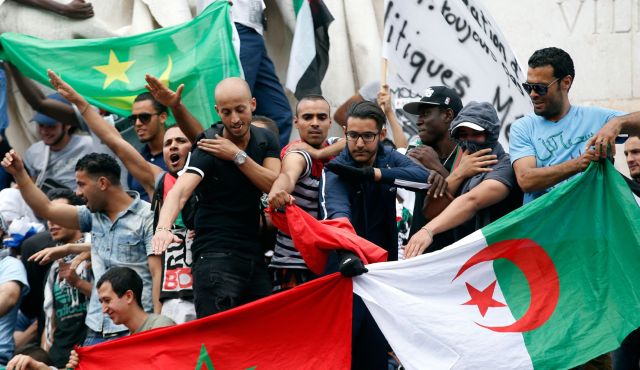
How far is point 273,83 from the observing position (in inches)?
480

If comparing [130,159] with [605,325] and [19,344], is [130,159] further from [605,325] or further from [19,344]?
[605,325]

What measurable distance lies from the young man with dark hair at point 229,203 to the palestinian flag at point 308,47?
331 cm

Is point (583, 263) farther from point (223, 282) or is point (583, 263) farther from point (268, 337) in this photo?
point (223, 282)

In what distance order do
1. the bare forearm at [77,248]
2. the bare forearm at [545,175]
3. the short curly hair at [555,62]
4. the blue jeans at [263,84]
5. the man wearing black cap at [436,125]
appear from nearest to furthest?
the bare forearm at [545,175] → the short curly hair at [555,62] → the man wearing black cap at [436,125] → the bare forearm at [77,248] → the blue jeans at [263,84]

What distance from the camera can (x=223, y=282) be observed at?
8.95 metres

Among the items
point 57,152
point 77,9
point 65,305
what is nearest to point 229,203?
point 65,305

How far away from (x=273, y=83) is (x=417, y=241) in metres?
3.96

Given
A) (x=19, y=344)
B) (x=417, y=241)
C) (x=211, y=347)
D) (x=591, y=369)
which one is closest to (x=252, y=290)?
(x=211, y=347)

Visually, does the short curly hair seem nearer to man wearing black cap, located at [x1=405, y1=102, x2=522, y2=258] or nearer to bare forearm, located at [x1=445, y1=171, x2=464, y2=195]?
man wearing black cap, located at [x1=405, y1=102, x2=522, y2=258]

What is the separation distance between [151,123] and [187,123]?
85 centimetres

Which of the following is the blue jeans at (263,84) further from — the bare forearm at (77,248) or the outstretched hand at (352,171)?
the outstretched hand at (352,171)

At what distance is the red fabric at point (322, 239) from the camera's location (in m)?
8.48

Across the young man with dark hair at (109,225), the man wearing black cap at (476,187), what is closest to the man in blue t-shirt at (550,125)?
the man wearing black cap at (476,187)

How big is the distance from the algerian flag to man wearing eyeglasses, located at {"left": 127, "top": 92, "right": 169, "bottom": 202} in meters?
2.81
